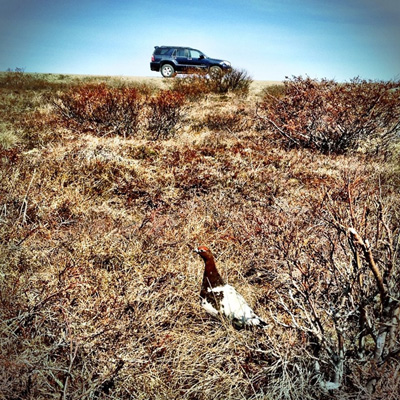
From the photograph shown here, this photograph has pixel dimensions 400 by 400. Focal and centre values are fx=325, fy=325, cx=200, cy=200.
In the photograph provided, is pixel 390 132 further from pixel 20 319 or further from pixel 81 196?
pixel 20 319

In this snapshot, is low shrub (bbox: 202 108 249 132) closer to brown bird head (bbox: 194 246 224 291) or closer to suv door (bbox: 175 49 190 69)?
brown bird head (bbox: 194 246 224 291)

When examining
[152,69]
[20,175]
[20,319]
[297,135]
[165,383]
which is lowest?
[165,383]

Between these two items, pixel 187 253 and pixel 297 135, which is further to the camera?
pixel 297 135

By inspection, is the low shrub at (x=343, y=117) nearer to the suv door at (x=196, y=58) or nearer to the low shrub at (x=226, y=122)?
the low shrub at (x=226, y=122)

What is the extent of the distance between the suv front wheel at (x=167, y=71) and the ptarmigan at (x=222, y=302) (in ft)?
46.5

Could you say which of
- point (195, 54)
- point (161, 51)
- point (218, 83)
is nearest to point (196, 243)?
point (218, 83)

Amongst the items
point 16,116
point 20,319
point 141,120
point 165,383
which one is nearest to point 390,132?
point 141,120

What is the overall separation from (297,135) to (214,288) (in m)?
5.73

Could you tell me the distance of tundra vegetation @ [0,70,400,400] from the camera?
1882mm

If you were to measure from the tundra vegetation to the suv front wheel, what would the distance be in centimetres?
764

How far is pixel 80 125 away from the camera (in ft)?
23.9

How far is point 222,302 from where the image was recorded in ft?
8.18

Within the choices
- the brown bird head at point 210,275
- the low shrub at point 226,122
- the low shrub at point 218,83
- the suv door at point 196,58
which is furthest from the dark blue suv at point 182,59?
the brown bird head at point 210,275

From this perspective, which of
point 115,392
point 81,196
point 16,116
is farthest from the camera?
point 16,116
